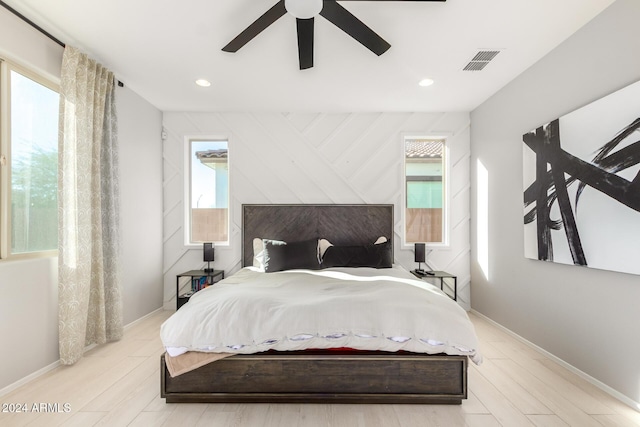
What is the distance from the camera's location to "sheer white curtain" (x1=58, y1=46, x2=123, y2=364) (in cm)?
245

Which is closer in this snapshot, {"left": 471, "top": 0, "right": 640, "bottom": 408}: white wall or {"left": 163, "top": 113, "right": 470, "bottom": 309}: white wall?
{"left": 471, "top": 0, "right": 640, "bottom": 408}: white wall

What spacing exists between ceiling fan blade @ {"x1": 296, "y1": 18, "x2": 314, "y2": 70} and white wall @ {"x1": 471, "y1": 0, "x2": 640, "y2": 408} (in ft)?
6.82

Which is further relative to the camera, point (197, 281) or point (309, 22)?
point (197, 281)

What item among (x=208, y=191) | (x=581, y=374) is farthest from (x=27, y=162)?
(x=581, y=374)

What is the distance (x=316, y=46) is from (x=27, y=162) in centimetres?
244

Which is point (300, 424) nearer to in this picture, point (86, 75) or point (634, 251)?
point (634, 251)

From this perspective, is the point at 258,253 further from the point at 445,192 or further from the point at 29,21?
the point at 29,21

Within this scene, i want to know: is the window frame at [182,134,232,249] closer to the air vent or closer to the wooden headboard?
the wooden headboard

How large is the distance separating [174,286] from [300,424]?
2971 millimetres

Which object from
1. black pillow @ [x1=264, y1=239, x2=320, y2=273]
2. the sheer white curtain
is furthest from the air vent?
the sheer white curtain

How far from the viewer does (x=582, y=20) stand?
223 centimetres

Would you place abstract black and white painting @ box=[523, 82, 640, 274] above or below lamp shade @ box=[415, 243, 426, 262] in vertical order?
above

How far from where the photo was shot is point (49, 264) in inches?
95.6

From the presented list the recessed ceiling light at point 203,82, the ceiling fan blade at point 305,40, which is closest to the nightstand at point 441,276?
the ceiling fan blade at point 305,40
